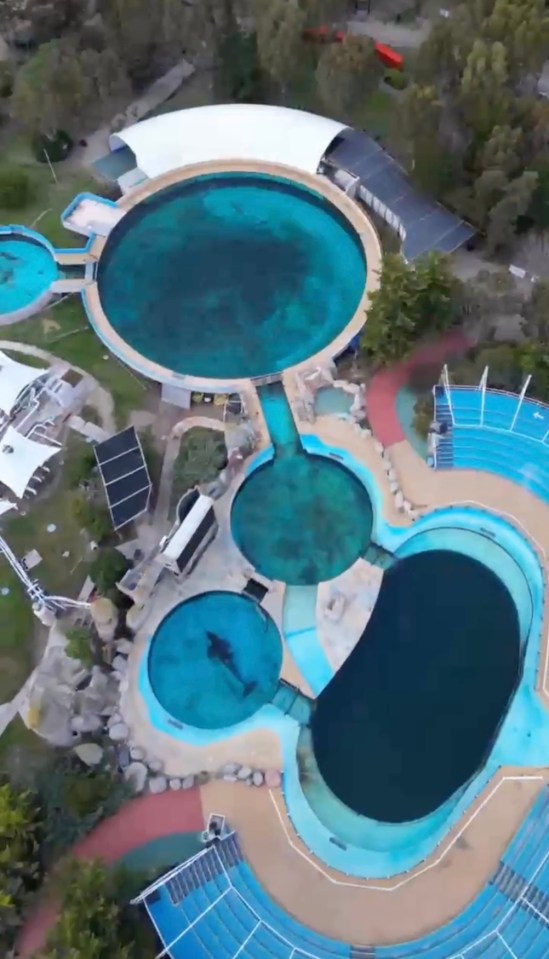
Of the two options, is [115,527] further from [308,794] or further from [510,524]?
[510,524]

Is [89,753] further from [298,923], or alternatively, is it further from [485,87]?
[485,87]

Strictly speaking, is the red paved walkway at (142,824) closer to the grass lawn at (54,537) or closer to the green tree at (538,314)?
the grass lawn at (54,537)

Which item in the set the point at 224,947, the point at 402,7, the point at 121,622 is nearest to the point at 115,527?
the point at 121,622

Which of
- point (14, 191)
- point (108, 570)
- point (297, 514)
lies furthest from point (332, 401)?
point (14, 191)

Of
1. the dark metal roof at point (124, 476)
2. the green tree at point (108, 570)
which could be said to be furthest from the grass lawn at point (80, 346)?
the green tree at point (108, 570)

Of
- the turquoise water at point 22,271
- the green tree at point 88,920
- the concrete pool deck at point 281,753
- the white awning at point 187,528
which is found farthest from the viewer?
the turquoise water at point 22,271
